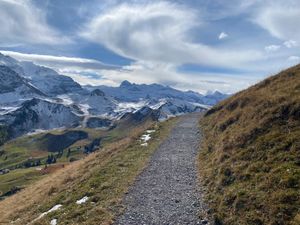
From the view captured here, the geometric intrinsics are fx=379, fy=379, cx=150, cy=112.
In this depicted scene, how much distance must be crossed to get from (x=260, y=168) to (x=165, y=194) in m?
A: 6.82

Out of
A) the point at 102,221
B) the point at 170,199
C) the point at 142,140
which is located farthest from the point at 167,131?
the point at 102,221

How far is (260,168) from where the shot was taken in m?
24.5

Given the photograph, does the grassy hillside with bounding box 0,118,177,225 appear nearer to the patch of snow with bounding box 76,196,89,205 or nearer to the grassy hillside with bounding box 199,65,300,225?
the patch of snow with bounding box 76,196,89,205

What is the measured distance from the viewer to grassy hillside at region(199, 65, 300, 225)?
63.5ft

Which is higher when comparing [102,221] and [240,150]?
[240,150]

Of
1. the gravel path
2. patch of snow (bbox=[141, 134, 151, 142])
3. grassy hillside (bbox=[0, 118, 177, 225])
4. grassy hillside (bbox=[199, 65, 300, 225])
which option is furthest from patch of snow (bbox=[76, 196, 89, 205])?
patch of snow (bbox=[141, 134, 151, 142])

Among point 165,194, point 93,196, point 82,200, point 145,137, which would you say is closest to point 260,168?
point 165,194

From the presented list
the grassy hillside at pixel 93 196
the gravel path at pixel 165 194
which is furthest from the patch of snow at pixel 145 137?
the gravel path at pixel 165 194

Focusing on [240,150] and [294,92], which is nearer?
[240,150]

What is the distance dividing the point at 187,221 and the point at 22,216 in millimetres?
15970

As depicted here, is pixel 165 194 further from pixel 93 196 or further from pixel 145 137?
pixel 145 137

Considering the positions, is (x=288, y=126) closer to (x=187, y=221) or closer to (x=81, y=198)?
(x=187, y=221)

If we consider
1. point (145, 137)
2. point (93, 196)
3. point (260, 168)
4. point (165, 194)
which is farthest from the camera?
point (145, 137)

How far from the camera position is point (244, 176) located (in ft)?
80.3
